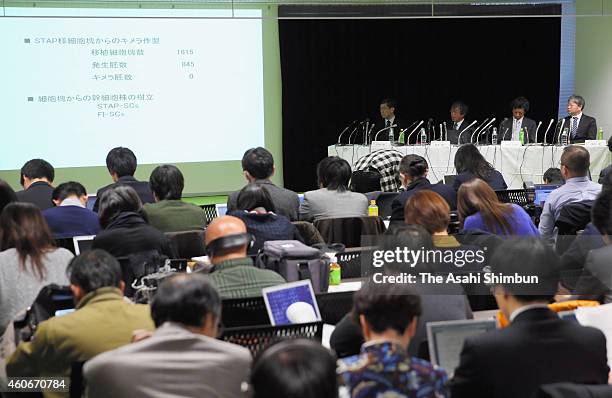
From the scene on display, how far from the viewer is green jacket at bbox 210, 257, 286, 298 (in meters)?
3.26

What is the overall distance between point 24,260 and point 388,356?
210 centimetres

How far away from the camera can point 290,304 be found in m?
3.15

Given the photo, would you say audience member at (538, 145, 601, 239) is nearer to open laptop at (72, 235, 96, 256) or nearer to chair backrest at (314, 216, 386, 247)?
chair backrest at (314, 216, 386, 247)

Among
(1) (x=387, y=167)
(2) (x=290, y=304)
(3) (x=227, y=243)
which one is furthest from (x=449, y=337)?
(1) (x=387, y=167)

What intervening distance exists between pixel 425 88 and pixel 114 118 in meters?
4.21

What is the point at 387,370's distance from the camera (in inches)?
80.6

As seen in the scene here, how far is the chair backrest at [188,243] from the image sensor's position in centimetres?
480

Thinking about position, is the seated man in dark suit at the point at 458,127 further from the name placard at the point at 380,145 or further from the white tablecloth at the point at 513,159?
the name placard at the point at 380,145

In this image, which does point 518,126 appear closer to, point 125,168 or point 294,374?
point 125,168

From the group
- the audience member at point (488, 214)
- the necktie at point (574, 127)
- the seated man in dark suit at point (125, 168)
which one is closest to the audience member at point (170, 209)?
the seated man in dark suit at point (125, 168)

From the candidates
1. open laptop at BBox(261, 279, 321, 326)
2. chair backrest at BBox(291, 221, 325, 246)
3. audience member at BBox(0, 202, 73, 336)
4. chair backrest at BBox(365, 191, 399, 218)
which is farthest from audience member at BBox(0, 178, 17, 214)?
chair backrest at BBox(365, 191, 399, 218)

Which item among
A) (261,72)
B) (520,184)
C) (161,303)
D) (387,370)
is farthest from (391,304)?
(261,72)

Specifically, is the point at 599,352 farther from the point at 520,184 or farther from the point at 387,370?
the point at 520,184

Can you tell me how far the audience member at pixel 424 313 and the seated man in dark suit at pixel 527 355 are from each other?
1.00 feet
